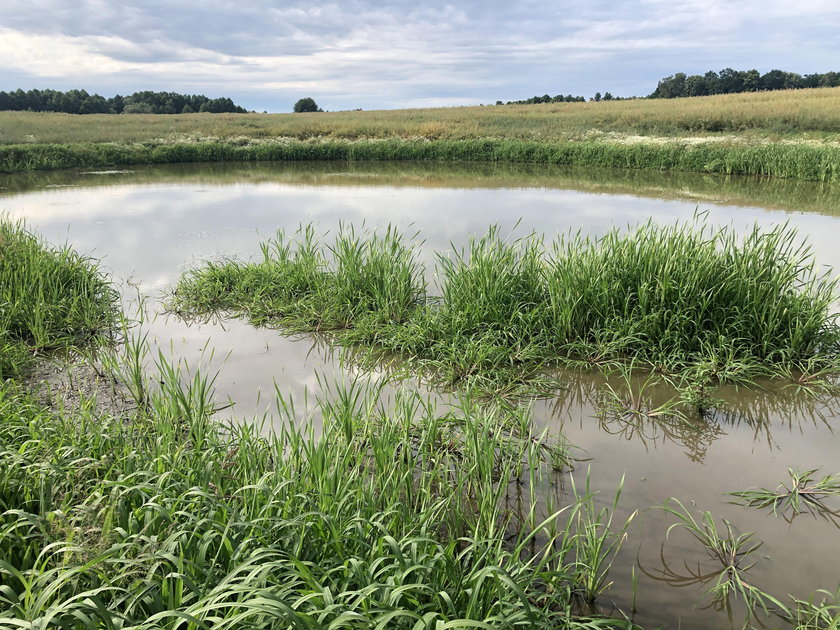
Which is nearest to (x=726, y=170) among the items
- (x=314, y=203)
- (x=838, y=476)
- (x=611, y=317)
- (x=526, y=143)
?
(x=526, y=143)

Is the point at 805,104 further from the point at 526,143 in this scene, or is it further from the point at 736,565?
the point at 736,565

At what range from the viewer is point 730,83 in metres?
62.6

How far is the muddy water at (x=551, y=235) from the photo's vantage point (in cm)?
240

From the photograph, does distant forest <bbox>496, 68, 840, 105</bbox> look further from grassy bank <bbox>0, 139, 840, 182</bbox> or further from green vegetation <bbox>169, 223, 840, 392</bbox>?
green vegetation <bbox>169, 223, 840, 392</bbox>

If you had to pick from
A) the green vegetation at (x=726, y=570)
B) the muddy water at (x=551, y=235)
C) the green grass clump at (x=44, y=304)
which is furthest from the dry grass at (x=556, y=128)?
the green vegetation at (x=726, y=570)

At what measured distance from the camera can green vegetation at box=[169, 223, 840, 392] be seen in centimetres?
406

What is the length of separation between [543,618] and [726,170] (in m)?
17.0

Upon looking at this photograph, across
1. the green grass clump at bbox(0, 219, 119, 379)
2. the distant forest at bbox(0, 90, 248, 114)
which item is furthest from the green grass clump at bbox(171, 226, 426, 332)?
the distant forest at bbox(0, 90, 248, 114)

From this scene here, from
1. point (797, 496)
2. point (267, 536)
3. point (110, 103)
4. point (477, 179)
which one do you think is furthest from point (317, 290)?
point (110, 103)

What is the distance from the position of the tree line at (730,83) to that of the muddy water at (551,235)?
→ 5320 cm

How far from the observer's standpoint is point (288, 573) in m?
1.78

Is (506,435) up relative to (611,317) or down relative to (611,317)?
down

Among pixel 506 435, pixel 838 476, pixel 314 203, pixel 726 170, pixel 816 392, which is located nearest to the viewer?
pixel 838 476

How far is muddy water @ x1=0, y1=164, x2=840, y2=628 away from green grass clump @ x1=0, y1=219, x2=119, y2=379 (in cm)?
51
